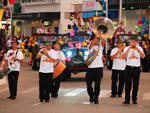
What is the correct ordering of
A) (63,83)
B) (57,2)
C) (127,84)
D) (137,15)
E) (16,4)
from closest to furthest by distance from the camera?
(127,84), (63,83), (137,15), (57,2), (16,4)

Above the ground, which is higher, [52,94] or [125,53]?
[125,53]

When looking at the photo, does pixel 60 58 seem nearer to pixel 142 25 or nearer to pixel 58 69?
pixel 58 69

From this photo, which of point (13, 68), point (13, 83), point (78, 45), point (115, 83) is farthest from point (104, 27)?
point (78, 45)

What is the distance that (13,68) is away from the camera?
14812 millimetres

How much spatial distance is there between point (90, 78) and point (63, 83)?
668cm

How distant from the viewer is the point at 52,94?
15164 millimetres

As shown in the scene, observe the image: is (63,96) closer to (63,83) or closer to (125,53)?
(125,53)

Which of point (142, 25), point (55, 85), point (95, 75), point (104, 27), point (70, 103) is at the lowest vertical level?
point (70, 103)

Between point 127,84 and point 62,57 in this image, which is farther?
point 62,57

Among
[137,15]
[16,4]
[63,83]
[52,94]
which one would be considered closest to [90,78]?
[52,94]

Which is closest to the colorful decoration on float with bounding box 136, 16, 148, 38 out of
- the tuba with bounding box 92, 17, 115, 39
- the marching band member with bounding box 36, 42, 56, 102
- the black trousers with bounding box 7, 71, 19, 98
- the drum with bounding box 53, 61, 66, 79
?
the tuba with bounding box 92, 17, 115, 39

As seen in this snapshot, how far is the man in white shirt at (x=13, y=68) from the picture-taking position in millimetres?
14812

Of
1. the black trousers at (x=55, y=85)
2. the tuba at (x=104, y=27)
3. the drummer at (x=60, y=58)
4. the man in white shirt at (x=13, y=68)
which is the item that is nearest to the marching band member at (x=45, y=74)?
the drummer at (x=60, y=58)

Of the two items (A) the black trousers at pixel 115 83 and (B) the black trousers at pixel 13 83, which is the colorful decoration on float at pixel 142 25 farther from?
(B) the black trousers at pixel 13 83
